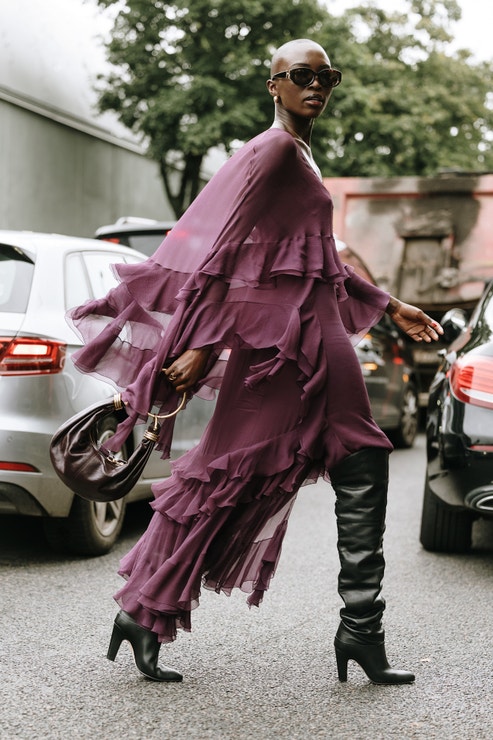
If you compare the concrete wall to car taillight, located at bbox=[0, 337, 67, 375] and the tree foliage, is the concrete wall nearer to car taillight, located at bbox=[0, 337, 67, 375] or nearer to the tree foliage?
the tree foliage

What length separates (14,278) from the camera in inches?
207

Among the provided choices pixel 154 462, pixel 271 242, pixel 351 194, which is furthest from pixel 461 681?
pixel 351 194

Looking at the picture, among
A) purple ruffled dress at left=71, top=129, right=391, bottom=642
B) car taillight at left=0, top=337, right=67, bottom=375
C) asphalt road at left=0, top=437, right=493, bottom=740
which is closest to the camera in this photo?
asphalt road at left=0, top=437, right=493, bottom=740

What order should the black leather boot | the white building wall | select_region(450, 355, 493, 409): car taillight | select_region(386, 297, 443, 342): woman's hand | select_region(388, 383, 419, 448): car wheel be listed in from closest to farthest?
1. the black leather boot
2. select_region(386, 297, 443, 342): woman's hand
3. select_region(450, 355, 493, 409): car taillight
4. select_region(388, 383, 419, 448): car wheel
5. the white building wall

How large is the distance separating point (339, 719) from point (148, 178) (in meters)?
25.6

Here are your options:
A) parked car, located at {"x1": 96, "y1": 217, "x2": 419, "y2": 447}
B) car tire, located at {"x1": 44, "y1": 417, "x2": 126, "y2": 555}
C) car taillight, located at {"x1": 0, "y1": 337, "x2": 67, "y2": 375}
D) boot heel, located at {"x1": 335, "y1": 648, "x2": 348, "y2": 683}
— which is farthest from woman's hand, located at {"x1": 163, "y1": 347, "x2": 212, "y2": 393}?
parked car, located at {"x1": 96, "y1": 217, "x2": 419, "y2": 447}

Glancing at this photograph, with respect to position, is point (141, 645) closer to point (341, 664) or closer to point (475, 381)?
point (341, 664)

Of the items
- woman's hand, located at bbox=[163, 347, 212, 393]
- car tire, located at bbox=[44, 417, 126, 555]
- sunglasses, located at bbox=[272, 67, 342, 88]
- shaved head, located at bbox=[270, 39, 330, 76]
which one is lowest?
car tire, located at bbox=[44, 417, 126, 555]

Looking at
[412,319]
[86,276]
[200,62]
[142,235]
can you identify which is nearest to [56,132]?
[200,62]

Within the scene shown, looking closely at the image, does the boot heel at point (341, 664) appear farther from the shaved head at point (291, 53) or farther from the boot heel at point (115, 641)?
the shaved head at point (291, 53)

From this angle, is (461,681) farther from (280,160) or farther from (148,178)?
(148,178)

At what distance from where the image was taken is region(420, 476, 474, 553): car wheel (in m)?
5.69

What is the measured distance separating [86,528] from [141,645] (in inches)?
80.0

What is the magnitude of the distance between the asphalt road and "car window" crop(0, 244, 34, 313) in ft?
4.09
